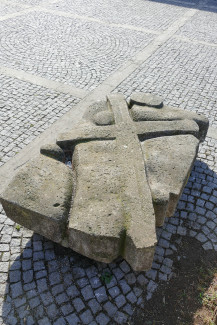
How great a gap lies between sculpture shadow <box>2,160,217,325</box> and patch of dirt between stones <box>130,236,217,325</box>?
0.03 ft

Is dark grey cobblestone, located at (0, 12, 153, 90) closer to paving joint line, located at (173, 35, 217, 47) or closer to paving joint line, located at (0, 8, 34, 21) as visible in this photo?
paving joint line, located at (0, 8, 34, 21)

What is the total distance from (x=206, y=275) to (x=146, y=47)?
8.17m

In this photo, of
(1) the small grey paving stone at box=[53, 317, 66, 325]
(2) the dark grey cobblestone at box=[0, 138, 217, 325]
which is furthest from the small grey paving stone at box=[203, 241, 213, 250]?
(1) the small grey paving stone at box=[53, 317, 66, 325]

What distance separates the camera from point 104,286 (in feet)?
11.8

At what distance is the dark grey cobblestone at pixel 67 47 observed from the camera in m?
8.26

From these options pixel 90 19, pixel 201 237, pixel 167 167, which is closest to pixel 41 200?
pixel 167 167

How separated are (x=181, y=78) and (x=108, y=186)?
5896 mm

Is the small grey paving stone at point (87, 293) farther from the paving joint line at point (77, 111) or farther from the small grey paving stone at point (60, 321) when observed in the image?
the paving joint line at point (77, 111)

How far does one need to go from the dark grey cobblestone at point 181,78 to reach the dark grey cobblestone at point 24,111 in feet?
5.54

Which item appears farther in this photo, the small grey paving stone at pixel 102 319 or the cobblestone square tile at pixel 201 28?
the cobblestone square tile at pixel 201 28

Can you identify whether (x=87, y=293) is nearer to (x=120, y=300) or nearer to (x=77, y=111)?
(x=120, y=300)

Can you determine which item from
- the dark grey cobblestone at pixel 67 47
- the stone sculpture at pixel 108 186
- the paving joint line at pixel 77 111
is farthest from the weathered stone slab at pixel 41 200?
the dark grey cobblestone at pixel 67 47

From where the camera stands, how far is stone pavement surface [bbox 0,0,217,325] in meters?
3.50

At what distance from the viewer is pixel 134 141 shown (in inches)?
161
